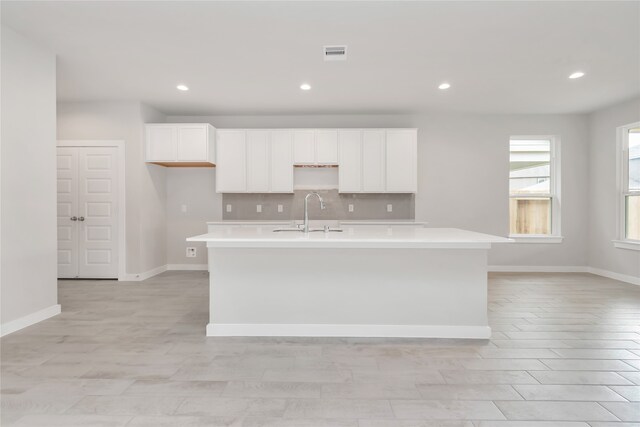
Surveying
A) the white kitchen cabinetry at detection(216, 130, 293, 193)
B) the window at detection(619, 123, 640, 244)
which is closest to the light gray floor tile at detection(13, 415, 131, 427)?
the white kitchen cabinetry at detection(216, 130, 293, 193)

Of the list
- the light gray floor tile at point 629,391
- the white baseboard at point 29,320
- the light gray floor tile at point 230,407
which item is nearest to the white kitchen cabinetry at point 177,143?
the white baseboard at point 29,320

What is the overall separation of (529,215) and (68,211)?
24.1ft

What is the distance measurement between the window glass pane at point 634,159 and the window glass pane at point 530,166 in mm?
1105

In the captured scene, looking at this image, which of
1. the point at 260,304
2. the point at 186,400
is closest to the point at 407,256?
the point at 260,304

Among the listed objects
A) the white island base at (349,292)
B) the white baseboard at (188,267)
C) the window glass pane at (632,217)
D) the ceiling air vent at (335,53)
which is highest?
the ceiling air vent at (335,53)

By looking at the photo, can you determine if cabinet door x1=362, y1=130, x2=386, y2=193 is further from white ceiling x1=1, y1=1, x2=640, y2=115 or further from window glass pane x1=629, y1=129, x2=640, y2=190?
window glass pane x1=629, y1=129, x2=640, y2=190

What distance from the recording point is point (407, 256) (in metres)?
3.09

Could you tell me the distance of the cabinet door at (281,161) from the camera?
5891 mm

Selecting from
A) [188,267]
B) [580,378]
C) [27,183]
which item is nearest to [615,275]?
[580,378]

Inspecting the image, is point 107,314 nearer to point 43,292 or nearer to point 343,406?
point 43,292

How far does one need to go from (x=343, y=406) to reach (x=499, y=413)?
2.68 feet

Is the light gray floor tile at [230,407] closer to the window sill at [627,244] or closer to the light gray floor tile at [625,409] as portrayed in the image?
the light gray floor tile at [625,409]

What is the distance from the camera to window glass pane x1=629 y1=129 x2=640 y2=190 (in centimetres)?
532

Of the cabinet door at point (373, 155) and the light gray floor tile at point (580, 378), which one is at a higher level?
the cabinet door at point (373, 155)
